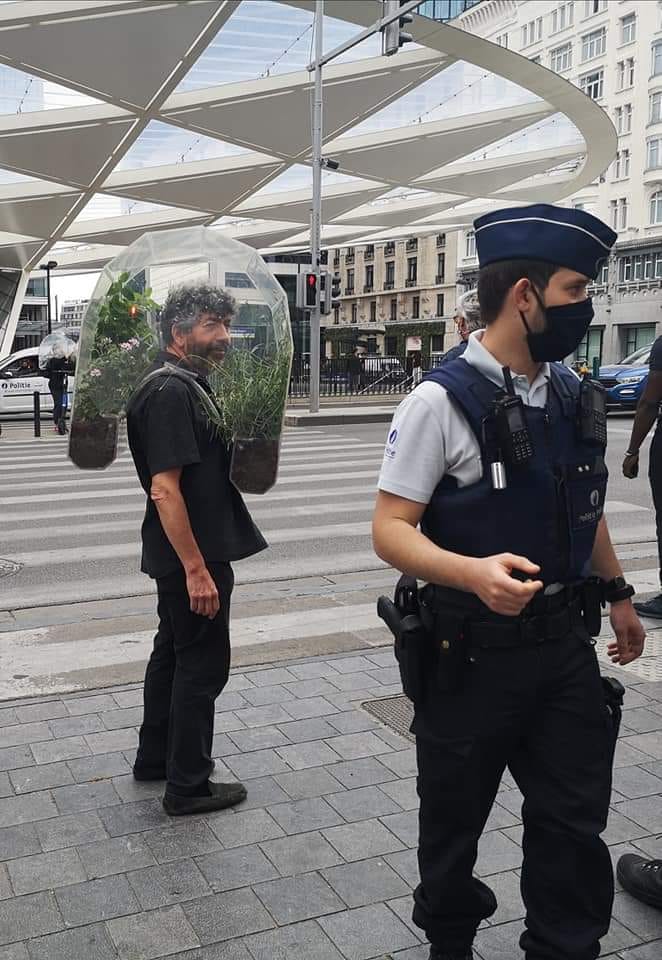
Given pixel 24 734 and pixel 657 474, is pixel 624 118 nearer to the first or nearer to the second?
pixel 657 474

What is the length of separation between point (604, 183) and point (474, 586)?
61.7m

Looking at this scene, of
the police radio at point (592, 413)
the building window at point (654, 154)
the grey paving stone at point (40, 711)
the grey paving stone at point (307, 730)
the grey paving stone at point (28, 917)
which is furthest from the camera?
the building window at point (654, 154)

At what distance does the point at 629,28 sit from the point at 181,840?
2465 inches

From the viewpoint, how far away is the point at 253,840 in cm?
333

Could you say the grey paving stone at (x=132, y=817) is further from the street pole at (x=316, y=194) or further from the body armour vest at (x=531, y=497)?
the street pole at (x=316, y=194)

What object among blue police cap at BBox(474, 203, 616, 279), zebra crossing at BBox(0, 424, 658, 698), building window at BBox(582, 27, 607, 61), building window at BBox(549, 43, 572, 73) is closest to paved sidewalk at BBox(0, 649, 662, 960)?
zebra crossing at BBox(0, 424, 658, 698)

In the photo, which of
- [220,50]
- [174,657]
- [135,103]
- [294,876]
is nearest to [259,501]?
[174,657]

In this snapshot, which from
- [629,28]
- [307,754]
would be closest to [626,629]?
[307,754]

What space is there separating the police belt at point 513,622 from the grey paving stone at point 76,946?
1394 millimetres

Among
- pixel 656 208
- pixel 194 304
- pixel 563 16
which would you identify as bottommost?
pixel 194 304

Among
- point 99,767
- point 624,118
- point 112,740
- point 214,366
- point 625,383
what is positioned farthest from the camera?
point 624,118

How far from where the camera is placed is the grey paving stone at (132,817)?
341cm

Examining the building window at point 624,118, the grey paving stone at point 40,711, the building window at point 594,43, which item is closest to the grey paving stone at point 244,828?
the grey paving stone at point 40,711

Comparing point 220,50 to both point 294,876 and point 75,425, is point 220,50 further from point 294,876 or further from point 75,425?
point 294,876
